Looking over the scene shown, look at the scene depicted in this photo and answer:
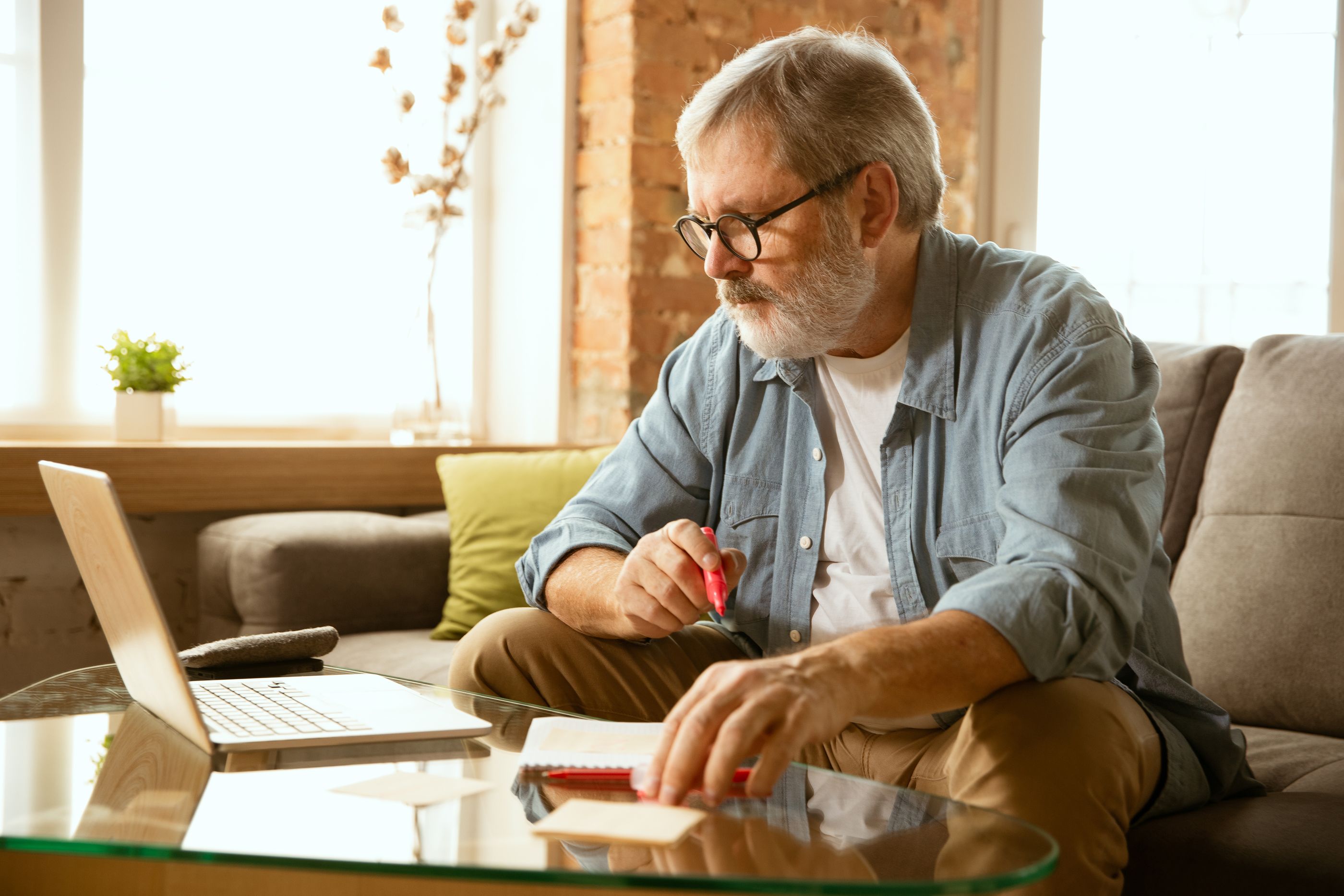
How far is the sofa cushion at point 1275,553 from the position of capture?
161 centimetres

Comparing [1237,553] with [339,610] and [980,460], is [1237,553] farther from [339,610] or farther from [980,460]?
[339,610]

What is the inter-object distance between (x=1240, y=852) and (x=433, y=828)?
2.52 ft

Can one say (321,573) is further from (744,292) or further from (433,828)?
(433,828)

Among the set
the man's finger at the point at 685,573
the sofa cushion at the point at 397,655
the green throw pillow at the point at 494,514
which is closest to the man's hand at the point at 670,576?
the man's finger at the point at 685,573

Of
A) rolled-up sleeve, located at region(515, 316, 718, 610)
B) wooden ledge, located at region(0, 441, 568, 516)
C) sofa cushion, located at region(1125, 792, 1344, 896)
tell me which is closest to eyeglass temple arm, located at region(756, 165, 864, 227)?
rolled-up sleeve, located at region(515, 316, 718, 610)

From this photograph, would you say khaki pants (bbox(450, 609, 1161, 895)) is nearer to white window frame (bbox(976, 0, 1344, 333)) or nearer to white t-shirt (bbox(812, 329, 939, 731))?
white t-shirt (bbox(812, 329, 939, 731))

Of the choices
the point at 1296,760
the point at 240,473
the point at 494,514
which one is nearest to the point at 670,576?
the point at 1296,760

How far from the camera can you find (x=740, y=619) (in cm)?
157

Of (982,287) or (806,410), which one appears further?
(806,410)

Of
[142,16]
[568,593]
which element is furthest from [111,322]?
[568,593]

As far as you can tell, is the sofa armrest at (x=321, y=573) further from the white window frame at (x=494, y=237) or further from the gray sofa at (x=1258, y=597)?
the white window frame at (x=494, y=237)

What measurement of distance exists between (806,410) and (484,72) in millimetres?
1884

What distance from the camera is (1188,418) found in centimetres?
188

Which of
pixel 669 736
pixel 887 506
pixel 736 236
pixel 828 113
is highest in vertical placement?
pixel 828 113
